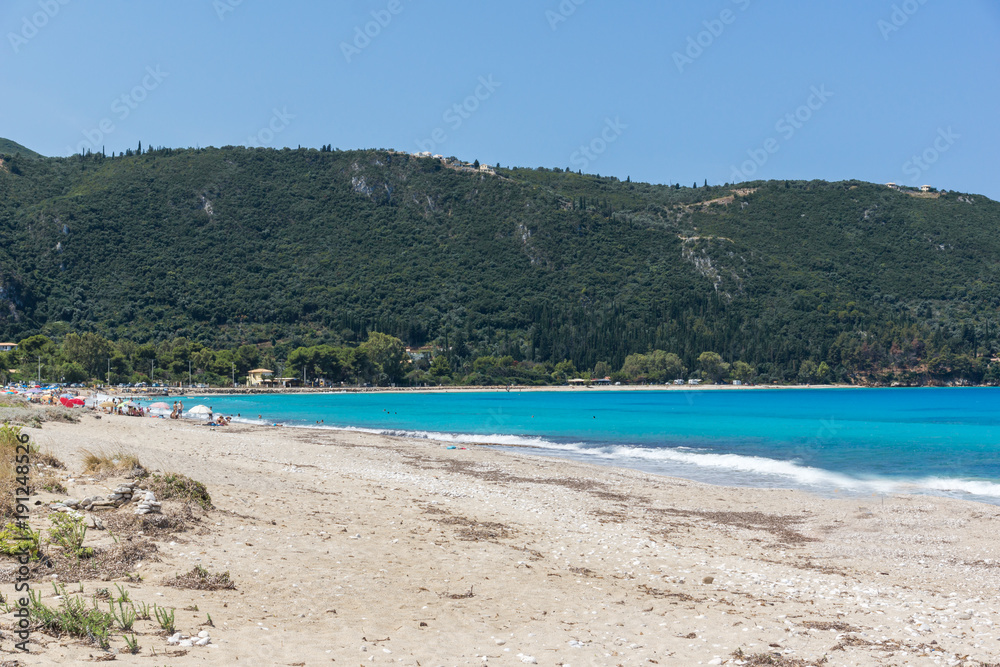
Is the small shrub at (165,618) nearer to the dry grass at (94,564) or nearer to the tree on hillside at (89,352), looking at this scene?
the dry grass at (94,564)

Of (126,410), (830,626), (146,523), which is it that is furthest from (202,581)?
(126,410)

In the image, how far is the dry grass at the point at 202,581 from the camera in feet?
25.1

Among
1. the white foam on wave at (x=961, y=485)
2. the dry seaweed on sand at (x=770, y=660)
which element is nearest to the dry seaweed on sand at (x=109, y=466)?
the dry seaweed on sand at (x=770, y=660)

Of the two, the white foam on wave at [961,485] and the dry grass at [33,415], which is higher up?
the dry grass at [33,415]

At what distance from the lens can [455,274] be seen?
178 meters

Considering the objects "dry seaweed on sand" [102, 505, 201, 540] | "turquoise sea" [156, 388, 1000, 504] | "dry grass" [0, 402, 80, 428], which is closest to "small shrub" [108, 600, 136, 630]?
"dry seaweed on sand" [102, 505, 201, 540]

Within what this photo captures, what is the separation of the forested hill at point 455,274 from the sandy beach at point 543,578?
13469 centimetres

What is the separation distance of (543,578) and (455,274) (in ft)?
558

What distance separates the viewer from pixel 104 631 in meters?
5.84

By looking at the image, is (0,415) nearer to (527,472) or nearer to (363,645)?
(527,472)

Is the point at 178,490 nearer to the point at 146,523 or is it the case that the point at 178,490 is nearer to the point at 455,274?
the point at 146,523

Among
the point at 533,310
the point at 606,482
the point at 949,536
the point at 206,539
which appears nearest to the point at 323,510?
the point at 206,539

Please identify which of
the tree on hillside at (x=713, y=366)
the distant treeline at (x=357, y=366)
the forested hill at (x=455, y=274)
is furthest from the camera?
the tree on hillside at (x=713, y=366)

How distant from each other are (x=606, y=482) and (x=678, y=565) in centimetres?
1056
